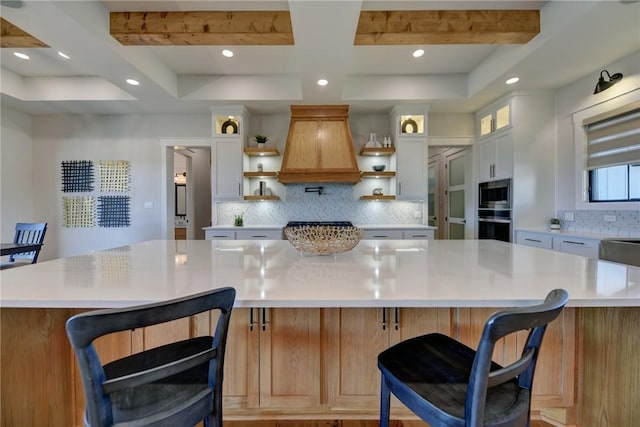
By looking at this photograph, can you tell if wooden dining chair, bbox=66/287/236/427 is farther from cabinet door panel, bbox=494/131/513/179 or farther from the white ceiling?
cabinet door panel, bbox=494/131/513/179

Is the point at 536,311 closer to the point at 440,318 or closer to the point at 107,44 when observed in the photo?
the point at 440,318

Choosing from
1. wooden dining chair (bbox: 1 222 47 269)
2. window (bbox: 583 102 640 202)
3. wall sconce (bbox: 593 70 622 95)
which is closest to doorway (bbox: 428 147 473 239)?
A: window (bbox: 583 102 640 202)

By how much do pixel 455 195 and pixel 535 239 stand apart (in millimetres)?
1980

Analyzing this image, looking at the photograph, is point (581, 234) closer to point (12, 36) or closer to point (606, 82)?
point (606, 82)

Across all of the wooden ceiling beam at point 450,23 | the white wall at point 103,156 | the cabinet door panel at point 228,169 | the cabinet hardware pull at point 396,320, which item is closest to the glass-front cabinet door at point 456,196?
the wooden ceiling beam at point 450,23

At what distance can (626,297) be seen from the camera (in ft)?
2.81

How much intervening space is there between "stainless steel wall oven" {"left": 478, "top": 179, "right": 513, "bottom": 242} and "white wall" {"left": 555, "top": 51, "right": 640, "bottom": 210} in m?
0.57

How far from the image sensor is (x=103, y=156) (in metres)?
4.51

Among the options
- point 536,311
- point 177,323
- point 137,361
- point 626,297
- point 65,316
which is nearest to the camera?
point 536,311

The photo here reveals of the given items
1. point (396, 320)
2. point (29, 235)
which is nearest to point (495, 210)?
point (396, 320)

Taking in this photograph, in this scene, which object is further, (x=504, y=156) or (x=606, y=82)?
(x=504, y=156)

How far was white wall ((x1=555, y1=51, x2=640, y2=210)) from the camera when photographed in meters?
3.04

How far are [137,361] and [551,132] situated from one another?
4.66 meters

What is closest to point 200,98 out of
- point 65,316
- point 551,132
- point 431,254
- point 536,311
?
point 65,316
